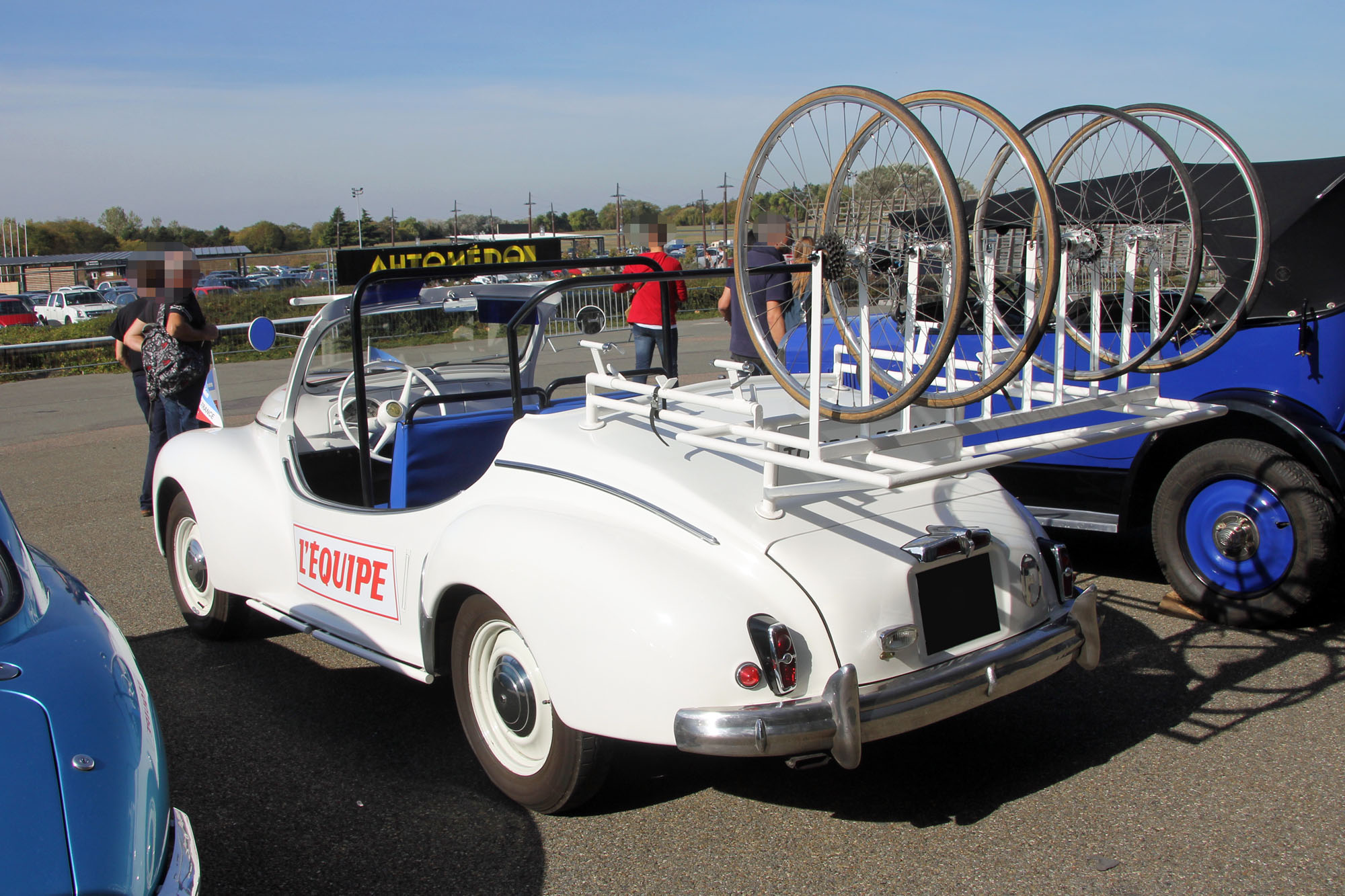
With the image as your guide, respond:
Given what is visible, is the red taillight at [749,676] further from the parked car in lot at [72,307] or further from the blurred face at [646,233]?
the parked car in lot at [72,307]

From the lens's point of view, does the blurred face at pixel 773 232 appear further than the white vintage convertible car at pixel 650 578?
Yes

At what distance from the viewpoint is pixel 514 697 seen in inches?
128

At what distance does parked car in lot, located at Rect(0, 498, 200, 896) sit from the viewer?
1955 mm

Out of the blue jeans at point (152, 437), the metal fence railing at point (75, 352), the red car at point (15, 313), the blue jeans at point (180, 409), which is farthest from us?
the red car at point (15, 313)

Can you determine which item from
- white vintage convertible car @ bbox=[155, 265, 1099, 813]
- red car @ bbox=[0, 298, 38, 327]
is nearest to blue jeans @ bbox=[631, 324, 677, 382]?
white vintage convertible car @ bbox=[155, 265, 1099, 813]

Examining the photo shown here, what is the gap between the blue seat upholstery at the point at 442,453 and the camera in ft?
13.3

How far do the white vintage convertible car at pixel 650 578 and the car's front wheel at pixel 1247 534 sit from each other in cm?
168

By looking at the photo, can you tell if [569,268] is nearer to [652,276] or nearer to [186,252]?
[652,276]

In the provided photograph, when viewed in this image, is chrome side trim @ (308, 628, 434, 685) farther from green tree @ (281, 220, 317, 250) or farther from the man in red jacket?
green tree @ (281, 220, 317, 250)

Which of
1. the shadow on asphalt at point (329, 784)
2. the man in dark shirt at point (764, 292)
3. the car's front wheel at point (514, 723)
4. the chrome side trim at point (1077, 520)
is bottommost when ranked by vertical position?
the shadow on asphalt at point (329, 784)

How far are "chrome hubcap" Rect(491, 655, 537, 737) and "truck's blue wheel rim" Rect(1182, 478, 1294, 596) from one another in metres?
3.40

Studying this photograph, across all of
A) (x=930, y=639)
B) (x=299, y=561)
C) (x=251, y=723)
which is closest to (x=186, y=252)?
(x=299, y=561)

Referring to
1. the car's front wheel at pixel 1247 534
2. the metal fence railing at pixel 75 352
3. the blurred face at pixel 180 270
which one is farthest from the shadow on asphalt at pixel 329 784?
the metal fence railing at pixel 75 352

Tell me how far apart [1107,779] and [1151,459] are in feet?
7.23
